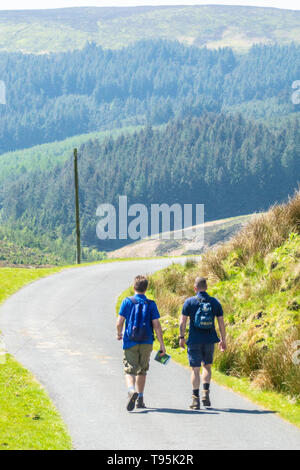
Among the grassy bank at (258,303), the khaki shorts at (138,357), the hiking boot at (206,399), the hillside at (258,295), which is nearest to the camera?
the khaki shorts at (138,357)

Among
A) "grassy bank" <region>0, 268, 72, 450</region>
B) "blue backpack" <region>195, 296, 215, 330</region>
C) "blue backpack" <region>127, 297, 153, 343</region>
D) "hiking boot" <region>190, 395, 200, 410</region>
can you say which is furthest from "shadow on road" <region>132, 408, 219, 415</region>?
"grassy bank" <region>0, 268, 72, 450</region>

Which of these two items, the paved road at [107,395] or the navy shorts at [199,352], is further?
the navy shorts at [199,352]

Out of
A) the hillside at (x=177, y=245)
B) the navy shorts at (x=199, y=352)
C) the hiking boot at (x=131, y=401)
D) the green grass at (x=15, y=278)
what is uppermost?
the navy shorts at (x=199, y=352)

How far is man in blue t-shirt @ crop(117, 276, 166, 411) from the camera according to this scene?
33.9 ft

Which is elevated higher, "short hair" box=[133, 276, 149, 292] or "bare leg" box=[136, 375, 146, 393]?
"short hair" box=[133, 276, 149, 292]

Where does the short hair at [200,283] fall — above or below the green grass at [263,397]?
above

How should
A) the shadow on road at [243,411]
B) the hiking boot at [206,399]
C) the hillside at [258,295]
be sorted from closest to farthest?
the shadow on road at [243,411], the hiking boot at [206,399], the hillside at [258,295]

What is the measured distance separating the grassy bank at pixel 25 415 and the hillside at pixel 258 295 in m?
3.79

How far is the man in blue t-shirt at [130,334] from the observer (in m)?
10.3

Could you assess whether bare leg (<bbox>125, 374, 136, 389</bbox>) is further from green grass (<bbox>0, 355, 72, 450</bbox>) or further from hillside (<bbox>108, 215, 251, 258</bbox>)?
hillside (<bbox>108, 215, 251, 258</bbox>)

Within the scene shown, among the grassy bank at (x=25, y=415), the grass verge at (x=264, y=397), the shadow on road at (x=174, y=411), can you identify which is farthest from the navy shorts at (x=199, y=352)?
the grassy bank at (x=25, y=415)

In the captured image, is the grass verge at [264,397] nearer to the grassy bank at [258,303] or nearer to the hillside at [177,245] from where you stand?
the grassy bank at [258,303]

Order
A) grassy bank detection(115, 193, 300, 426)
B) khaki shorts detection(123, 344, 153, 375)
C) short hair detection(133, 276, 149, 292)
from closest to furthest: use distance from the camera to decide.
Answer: short hair detection(133, 276, 149, 292), khaki shorts detection(123, 344, 153, 375), grassy bank detection(115, 193, 300, 426)

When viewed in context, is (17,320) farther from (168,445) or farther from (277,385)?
(168,445)
